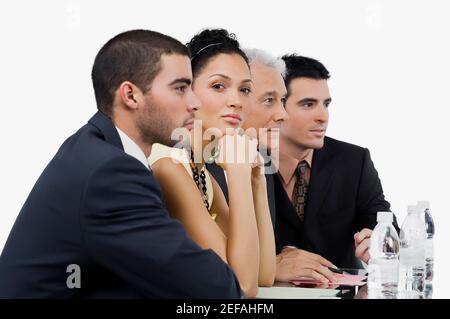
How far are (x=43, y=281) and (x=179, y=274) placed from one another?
0.39 metres

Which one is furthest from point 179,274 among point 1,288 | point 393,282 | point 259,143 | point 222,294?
point 259,143

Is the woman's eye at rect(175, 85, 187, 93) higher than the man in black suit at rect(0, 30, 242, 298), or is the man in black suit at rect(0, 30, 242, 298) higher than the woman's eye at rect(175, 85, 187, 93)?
the woman's eye at rect(175, 85, 187, 93)

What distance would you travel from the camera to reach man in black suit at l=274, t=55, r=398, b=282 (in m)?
3.49

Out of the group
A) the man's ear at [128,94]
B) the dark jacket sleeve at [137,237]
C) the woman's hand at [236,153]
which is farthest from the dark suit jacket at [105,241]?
the woman's hand at [236,153]

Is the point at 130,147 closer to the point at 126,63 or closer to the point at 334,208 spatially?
the point at 126,63

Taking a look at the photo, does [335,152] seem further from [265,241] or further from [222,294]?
[222,294]

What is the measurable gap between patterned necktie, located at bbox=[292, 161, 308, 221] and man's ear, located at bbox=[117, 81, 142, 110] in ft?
5.06

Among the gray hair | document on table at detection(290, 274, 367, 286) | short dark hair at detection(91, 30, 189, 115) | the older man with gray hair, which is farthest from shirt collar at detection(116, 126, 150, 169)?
the gray hair

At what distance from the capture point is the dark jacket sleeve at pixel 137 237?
6.03 ft

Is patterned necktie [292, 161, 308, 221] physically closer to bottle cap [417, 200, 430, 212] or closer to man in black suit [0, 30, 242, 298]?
bottle cap [417, 200, 430, 212]

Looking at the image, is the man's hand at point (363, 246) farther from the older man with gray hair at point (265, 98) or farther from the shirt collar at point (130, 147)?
the shirt collar at point (130, 147)

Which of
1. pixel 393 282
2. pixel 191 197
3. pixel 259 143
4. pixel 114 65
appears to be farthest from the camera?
pixel 259 143

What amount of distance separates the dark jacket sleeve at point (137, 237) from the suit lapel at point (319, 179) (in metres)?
1.67
